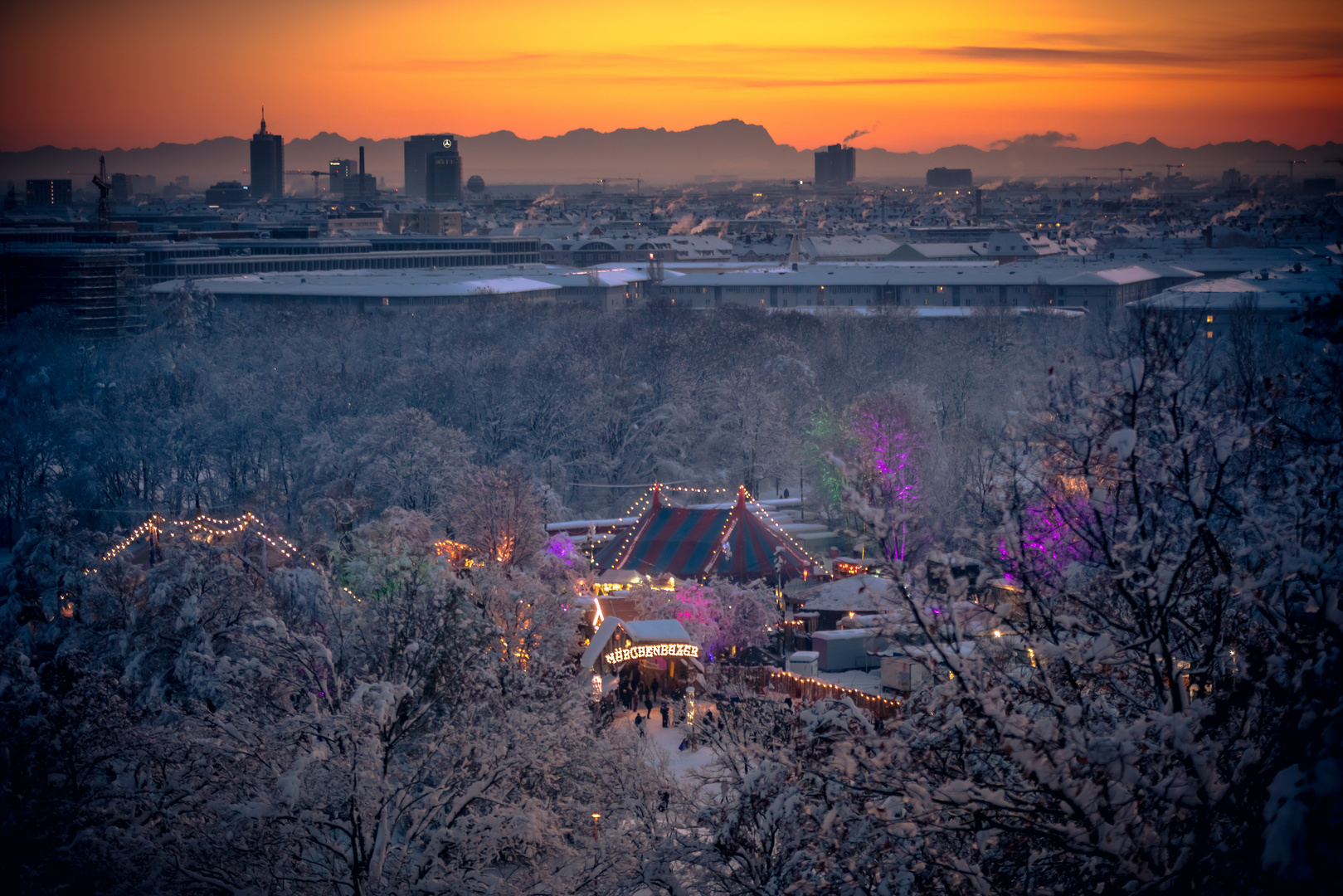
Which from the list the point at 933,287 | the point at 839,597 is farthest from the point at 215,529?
the point at 933,287

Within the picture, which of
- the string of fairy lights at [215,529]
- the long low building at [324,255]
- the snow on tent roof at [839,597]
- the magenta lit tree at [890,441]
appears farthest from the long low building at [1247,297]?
the long low building at [324,255]

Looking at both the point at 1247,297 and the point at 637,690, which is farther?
the point at 1247,297

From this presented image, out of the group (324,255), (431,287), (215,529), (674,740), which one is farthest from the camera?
(324,255)

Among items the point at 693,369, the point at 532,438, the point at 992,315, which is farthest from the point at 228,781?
the point at 992,315

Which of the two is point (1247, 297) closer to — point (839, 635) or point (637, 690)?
Answer: point (839, 635)

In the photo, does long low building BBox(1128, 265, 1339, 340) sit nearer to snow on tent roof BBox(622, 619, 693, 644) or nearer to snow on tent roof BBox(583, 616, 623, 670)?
snow on tent roof BBox(622, 619, 693, 644)

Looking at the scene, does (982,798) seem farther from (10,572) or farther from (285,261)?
(285,261)
